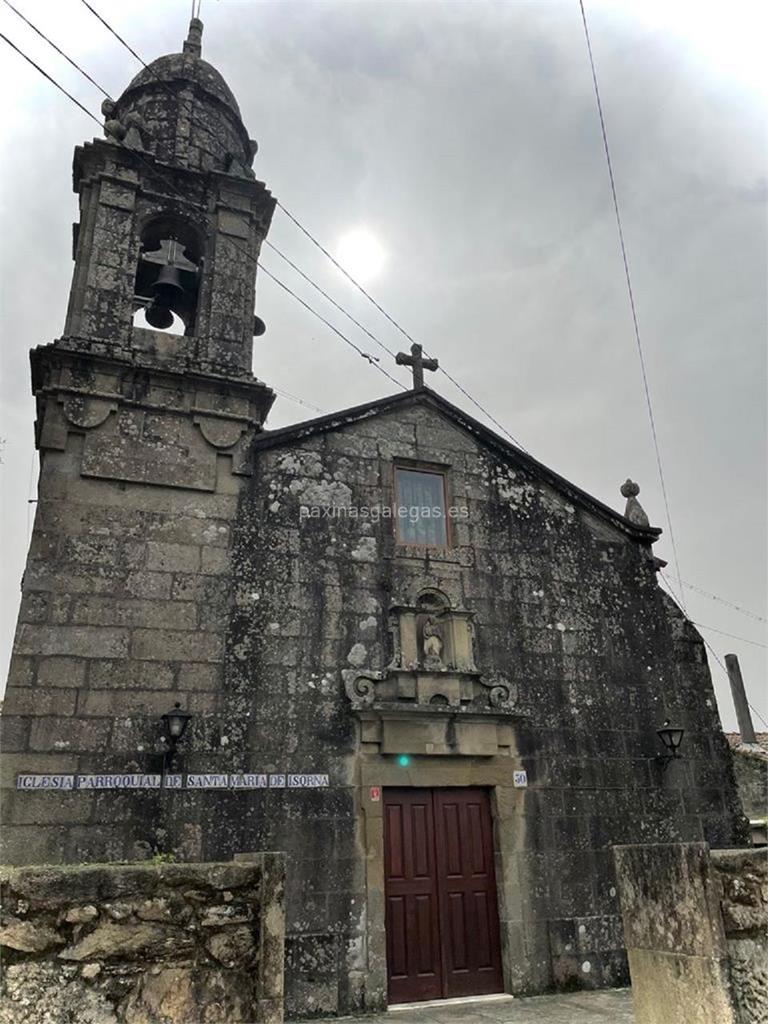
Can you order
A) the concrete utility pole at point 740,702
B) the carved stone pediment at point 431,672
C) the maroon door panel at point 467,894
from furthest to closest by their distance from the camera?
the concrete utility pole at point 740,702, the carved stone pediment at point 431,672, the maroon door panel at point 467,894

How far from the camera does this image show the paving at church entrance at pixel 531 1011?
6.34 meters

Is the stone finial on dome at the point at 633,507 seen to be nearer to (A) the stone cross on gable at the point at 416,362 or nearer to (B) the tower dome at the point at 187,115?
(A) the stone cross on gable at the point at 416,362

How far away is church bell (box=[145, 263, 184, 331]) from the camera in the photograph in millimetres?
9266

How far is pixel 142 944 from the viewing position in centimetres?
321

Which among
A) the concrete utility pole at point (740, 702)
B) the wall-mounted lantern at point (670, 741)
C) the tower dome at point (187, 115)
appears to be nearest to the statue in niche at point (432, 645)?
the wall-mounted lantern at point (670, 741)

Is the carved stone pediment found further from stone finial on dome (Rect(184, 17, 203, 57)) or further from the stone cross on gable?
stone finial on dome (Rect(184, 17, 203, 57))

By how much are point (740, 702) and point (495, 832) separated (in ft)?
58.6

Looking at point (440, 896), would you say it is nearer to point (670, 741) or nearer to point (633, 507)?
point (670, 741)

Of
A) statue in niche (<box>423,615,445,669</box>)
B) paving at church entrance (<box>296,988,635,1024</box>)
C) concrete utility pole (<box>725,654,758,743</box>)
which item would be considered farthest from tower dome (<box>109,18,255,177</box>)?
concrete utility pole (<box>725,654,758,743</box>)

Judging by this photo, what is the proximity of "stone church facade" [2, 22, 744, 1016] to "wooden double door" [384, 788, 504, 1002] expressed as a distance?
26 mm

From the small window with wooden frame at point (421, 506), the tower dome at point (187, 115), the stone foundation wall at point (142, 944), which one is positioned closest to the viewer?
the stone foundation wall at point (142, 944)

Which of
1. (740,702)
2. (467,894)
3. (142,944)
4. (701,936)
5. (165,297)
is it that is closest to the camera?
(142,944)

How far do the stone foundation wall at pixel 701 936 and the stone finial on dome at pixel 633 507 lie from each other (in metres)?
7.05

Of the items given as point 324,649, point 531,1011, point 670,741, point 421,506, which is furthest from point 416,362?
point 531,1011
